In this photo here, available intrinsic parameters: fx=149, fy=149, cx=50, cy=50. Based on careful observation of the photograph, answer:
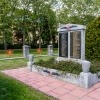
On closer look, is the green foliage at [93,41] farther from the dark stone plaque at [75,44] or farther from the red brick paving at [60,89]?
the red brick paving at [60,89]

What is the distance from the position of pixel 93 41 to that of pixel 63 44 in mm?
1671

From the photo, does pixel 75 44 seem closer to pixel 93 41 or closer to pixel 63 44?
pixel 63 44

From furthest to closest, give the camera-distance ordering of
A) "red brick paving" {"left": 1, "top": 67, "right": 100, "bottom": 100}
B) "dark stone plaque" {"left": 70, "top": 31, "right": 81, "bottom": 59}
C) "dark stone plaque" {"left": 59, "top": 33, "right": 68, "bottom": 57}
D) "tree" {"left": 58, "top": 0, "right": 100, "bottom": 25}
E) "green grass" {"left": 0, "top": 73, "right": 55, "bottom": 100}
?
1. "tree" {"left": 58, "top": 0, "right": 100, "bottom": 25}
2. "dark stone plaque" {"left": 59, "top": 33, "right": 68, "bottom": 57}
3. "dark stone plaque" {"left": 70, "top": 31, "right": 81, "bottom": 59}
4. "red brick paving" {"left": 1, "top": 67, "right": 100, "bottom": 100}
5. "green grass" {"left": 0, "top": 73, "right": 55, "bottom": 100}

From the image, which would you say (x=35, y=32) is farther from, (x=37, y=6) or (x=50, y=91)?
(x=50, y=91)

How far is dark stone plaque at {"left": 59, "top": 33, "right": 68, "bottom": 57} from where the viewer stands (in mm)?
8367

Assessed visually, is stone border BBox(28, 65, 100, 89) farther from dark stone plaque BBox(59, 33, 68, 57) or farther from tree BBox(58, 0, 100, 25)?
tree BBox(58, 0, 100, 25)

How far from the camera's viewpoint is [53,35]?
31734 mm

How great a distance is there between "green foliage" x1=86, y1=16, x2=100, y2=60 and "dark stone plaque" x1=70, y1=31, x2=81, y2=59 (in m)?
1.08

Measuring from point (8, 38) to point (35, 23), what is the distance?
781cm

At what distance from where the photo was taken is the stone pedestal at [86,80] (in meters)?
5.53

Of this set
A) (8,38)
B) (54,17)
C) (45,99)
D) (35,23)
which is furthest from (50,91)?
(35,23)

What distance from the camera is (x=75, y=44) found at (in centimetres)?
788

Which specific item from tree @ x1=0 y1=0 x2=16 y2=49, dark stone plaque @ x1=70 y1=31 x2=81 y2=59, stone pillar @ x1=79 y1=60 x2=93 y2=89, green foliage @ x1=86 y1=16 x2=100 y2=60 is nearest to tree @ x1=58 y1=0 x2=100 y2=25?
tree @ x1=0 y1=0 x2=16 y2=49

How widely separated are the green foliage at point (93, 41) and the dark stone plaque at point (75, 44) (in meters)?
1.08
